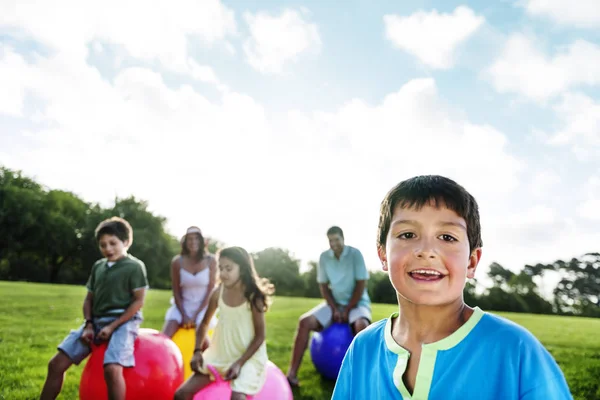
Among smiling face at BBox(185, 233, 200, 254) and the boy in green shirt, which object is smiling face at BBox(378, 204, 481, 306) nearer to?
the boy in green shirt

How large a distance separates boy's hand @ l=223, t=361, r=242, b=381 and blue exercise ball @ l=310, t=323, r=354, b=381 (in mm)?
3030

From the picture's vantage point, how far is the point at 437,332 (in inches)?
77.9

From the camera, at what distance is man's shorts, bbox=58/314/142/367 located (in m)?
5.55

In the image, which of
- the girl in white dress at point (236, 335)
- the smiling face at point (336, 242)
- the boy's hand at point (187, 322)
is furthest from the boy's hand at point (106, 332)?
the smiling face at point (336, 242)


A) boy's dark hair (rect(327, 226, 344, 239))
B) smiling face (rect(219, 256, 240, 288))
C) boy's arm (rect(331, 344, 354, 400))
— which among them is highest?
boy's dark hair (rect(327, 226, 344, 239))

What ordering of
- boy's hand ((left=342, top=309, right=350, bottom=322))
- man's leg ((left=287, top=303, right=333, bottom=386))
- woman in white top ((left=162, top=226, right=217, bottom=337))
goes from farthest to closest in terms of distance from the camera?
man's leg ((left=287, top=303, right=333, bottom=386)) → boy's hand ((left=342, top=309, right=350, bottom=322)) → woman in white top ((left=162, top=226, right=217, bottom=337))

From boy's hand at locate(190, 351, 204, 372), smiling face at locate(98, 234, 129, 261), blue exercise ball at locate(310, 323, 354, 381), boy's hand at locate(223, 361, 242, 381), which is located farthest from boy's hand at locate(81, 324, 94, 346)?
blue exercise ball at locate(310, 323, 354, 381)

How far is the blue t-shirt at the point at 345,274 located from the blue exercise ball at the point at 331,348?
21.0 inches

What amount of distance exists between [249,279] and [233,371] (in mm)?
1033

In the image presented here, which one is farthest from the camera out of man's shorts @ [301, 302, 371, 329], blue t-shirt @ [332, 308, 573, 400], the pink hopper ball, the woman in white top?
man's shorts @ [301, 302, 371, 329]

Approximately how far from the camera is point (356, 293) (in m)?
8.48

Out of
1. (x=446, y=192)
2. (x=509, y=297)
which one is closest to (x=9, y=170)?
(x=509, y=297)

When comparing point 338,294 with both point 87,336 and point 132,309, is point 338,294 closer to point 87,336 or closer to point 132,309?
point 132,309

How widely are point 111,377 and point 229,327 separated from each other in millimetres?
1331
